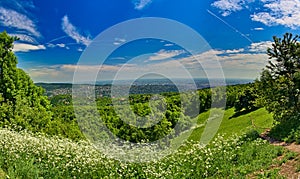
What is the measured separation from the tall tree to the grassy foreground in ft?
25.9

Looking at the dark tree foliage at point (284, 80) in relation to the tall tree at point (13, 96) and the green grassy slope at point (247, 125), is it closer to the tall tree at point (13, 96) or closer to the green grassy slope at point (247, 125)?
the green grassy slope at point (247, 125)

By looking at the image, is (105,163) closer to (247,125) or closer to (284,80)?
(284,80)

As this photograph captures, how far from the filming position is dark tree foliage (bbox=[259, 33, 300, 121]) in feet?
55.8

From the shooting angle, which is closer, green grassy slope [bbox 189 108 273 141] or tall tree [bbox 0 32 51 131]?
tall tree [bbox 0 32 51 131]

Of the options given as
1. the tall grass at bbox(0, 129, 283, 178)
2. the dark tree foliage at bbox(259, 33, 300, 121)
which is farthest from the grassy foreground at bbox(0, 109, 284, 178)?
the dark tree foliage at bbox(259, 33, 300, 121)

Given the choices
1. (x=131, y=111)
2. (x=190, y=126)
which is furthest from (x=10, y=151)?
(x=190, y=126)

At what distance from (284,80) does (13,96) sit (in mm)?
16573

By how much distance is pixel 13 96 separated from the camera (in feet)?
66.0

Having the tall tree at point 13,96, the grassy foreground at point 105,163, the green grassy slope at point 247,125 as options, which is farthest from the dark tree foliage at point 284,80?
the tall tree at point 13,96

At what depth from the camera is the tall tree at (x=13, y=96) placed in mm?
18406

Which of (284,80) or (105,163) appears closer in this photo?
(105,163)

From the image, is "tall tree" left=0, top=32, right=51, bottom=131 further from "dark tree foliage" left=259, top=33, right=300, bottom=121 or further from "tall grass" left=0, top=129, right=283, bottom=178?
"dark tree foliage" left=259, top=33, right=300, bottom=121

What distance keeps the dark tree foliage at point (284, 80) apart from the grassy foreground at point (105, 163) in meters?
6.82

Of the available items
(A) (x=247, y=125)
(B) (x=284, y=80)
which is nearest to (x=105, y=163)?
(B) (x=284, y=80)
